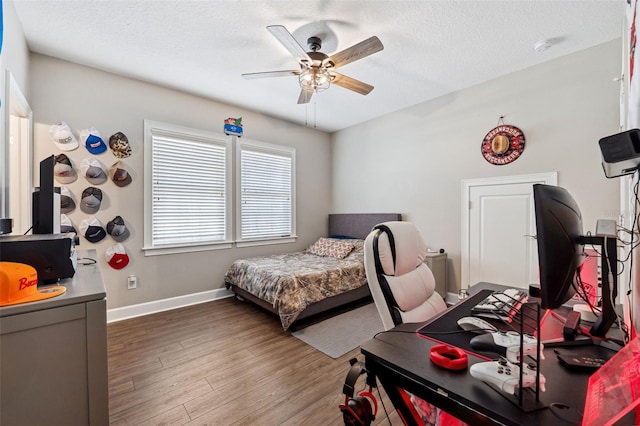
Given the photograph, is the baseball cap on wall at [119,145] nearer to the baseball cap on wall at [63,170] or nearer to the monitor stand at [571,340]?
the baseball cap on wall at [63,170]

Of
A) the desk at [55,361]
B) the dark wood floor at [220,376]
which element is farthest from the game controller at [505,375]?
the desk at [55,361]

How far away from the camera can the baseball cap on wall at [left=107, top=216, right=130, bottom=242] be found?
2.99 meters

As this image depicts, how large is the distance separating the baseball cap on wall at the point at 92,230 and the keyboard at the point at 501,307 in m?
3.56

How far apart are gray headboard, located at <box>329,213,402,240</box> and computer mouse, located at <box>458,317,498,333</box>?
9.95ft

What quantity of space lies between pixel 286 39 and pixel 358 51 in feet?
1.88

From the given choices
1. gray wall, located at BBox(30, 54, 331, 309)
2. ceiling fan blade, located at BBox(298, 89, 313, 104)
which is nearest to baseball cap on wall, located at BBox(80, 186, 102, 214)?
gray wall, located at BBox(30, 54, 331, 309)

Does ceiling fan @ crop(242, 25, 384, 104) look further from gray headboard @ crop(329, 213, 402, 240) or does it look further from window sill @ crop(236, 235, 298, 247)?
window sill @ crop(236, 235, 298, 247)

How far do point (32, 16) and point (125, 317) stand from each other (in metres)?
2.96

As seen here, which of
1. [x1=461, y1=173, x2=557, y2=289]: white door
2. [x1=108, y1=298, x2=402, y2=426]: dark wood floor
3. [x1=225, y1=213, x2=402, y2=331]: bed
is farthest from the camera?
[x1=461, y1=173, x2=557, y2=289]: white door

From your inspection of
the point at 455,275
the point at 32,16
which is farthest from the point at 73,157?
the point at 455,275

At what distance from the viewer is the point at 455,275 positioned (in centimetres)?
354

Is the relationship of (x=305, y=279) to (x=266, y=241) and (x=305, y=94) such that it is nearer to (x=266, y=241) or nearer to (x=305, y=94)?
(x=266, y=241)

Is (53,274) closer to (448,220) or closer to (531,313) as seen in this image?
(531,313)

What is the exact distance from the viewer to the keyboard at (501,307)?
119 centimetres
